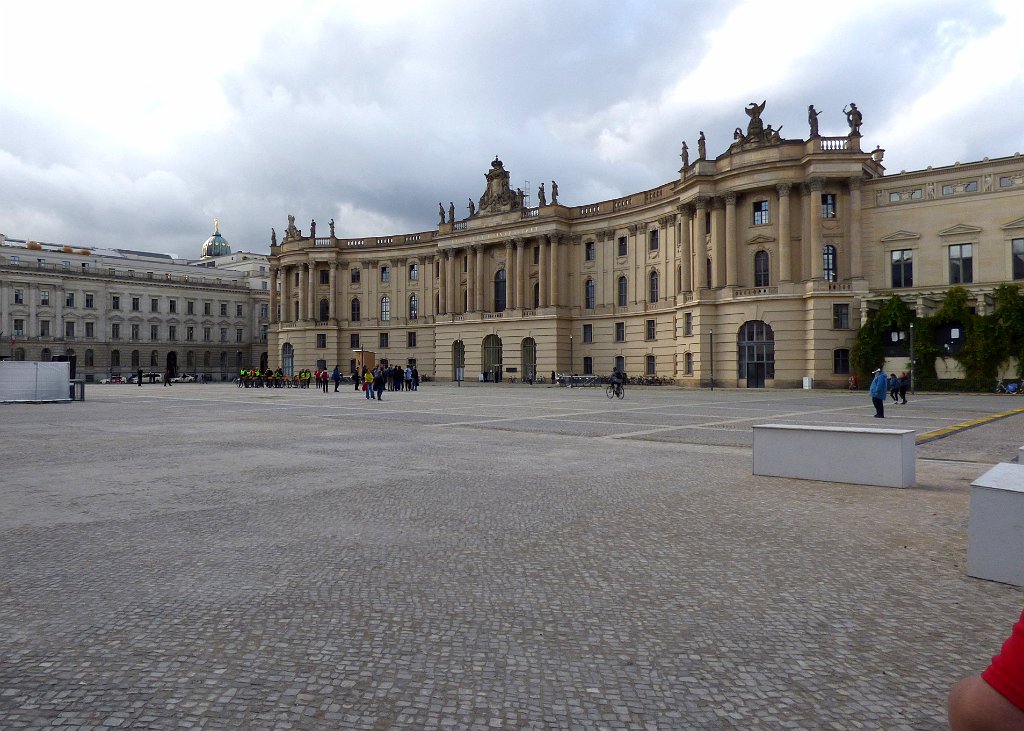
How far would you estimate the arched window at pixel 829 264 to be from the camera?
4875cm

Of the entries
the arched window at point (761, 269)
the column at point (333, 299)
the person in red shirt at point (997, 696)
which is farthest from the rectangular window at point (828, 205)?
the column at point (333, 299)

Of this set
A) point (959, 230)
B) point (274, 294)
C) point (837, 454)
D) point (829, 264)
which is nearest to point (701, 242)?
point (829, 264)

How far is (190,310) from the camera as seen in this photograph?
101188mm

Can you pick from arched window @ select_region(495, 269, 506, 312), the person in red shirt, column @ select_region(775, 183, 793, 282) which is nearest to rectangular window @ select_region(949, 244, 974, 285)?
column @ select_region(775, 183, 793, 282)

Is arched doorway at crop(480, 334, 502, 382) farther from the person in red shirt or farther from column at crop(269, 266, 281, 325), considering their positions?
the person in red shirt

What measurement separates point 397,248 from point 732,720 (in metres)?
79.9

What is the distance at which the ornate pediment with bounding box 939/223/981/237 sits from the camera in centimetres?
4508

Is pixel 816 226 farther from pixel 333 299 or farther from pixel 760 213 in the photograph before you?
pixel 333 299

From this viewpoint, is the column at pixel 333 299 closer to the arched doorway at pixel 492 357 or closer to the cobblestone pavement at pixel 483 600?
the arched doorway at pixel 492 357

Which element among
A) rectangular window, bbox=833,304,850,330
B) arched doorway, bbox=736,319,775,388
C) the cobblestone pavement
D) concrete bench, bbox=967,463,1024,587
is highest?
rectangular window, bbox=833,304,850,330

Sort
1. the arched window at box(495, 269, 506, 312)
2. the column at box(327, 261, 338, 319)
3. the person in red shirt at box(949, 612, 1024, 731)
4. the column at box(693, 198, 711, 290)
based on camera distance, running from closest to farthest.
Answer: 1. the person in red shirt at box(949, 612, 1024, 731)
2. the column at box(693, 198, 711, 290)
3. the arched window at box(495, 269, 506, 312)
4. the column at box(327, 261, 338, 319)

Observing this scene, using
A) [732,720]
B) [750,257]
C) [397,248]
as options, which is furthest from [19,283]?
[732,720]

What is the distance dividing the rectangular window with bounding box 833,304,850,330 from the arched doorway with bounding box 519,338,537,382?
28688mm

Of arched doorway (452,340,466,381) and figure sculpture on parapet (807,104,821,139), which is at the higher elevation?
figure sculpture on parapet (807,104,821,139)
